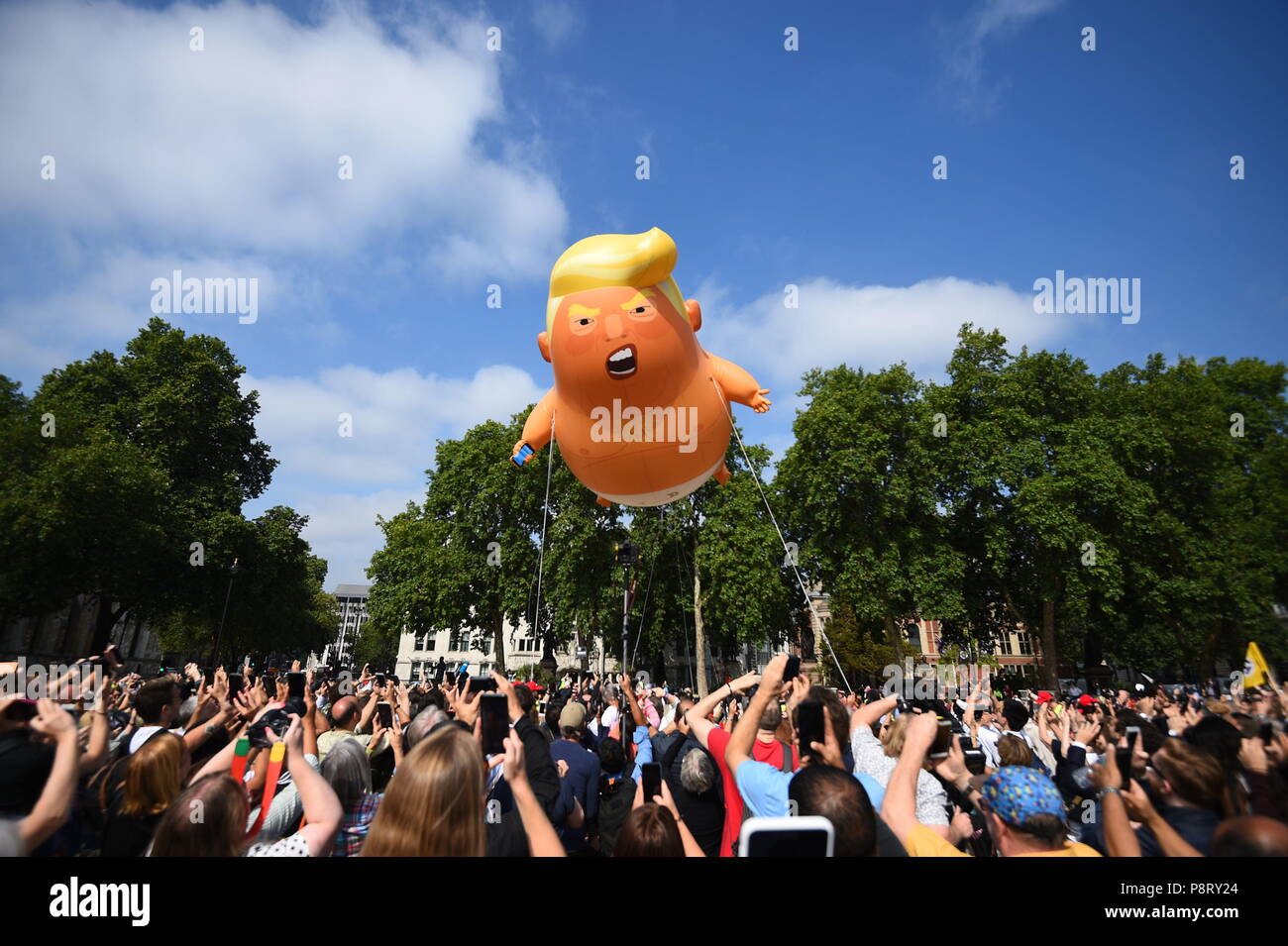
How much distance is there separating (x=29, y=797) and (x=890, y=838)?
12.5ft

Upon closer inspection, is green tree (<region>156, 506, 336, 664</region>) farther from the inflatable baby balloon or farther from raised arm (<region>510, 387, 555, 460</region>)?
the inflatable baby balloon

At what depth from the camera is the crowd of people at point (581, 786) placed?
207 centimetres

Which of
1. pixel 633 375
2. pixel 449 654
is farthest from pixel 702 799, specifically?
pixel 449 654

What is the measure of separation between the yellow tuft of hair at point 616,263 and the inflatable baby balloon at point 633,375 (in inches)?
0.4

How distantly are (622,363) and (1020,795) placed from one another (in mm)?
5220

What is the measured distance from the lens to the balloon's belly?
7.01 metres

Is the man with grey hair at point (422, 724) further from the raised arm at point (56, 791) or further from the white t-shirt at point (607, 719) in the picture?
the white t-shirt at point (607, 719)

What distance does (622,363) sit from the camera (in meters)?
6.62

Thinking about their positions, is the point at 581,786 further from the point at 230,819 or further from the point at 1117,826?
the point at 1117,826

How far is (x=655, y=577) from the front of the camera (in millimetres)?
28859

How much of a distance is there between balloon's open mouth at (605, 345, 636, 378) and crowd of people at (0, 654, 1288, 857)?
3.43 metres

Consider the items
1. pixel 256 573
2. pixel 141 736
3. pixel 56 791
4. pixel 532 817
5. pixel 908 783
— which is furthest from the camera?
pixel 256 573

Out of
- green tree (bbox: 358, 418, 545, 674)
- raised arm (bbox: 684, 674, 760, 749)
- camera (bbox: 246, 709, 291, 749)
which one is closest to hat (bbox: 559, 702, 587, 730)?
raised arm (bbox: 684, 674, 760, 749)

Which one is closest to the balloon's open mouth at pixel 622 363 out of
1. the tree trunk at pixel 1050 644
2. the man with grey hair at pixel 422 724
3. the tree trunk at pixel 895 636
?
the man with grey hair at pixel 422 724
